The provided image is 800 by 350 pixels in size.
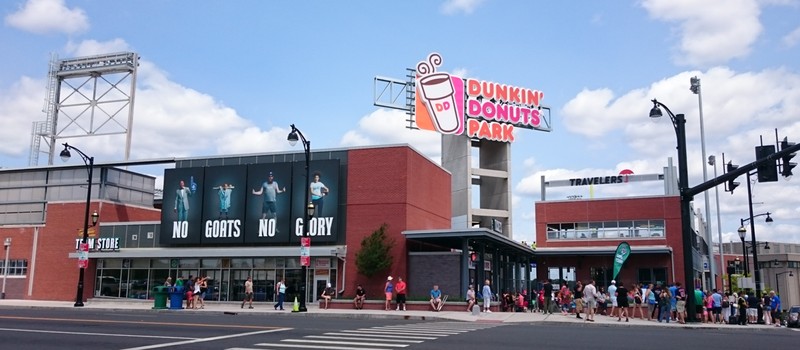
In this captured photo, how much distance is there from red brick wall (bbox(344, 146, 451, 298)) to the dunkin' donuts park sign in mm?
14495

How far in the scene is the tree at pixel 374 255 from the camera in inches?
1318

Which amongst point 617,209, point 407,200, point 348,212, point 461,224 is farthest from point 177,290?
point 617,209

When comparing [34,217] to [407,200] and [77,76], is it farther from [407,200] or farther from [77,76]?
[407,200]

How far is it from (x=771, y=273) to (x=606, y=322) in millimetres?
53207

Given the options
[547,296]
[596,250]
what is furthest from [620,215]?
[547,296]

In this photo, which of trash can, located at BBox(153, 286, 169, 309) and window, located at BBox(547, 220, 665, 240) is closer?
trash can, located at BBox(153, 286, 169, 309)

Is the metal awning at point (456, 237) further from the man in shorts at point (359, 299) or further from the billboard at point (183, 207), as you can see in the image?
the billboard at point (183, 207)

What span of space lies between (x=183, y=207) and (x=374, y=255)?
476 inches

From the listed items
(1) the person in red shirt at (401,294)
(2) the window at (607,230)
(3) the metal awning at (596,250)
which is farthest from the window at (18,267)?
(2) the window at (607,230)

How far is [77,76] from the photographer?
5428 cm

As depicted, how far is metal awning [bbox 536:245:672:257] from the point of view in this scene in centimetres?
4625

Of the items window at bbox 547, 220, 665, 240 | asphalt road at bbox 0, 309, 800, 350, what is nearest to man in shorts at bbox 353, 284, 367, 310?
asphalt road at bbox 0, 309, 800, 350

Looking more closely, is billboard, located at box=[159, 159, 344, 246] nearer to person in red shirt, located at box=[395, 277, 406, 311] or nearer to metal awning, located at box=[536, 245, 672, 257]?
person in red shirt, located at box=[395, 277, 406, 311]

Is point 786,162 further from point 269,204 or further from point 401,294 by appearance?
point 269,204
